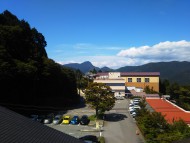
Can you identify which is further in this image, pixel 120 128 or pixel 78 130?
pixel 120 128

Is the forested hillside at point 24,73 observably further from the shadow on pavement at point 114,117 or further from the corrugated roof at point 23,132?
the corrugated roof at point 23,132

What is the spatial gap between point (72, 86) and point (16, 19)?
69.9 ft

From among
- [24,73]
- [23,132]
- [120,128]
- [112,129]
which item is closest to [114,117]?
[120,128]

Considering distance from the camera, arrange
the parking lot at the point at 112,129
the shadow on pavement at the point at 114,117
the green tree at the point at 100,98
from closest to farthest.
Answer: the parking lot at the point at 112,129
the green tree at the point at 100,98
the shadow on pavement at the point at 114,117

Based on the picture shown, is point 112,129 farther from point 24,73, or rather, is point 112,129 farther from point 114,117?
point 24,73

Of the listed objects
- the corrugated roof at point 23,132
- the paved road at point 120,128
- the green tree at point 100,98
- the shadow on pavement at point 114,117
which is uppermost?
the corrugated roof at point 23,132

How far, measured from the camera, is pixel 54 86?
209 feet

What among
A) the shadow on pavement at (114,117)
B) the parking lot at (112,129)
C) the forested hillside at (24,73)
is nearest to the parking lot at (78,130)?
the parking lot at (112,129)

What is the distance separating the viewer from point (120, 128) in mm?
40031

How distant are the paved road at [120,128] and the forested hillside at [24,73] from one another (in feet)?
45.9

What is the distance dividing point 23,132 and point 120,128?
30103 mm

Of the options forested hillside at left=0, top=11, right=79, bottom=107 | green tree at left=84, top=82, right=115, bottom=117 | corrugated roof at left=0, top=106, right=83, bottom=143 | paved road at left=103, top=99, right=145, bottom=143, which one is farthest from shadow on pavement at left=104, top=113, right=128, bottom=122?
corrugated roof at left=0, top=106, right=83, bottom=143

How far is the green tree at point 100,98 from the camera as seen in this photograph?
44.4m

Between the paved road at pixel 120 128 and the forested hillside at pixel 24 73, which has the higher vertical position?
the forested hillside at pixel 24 73
